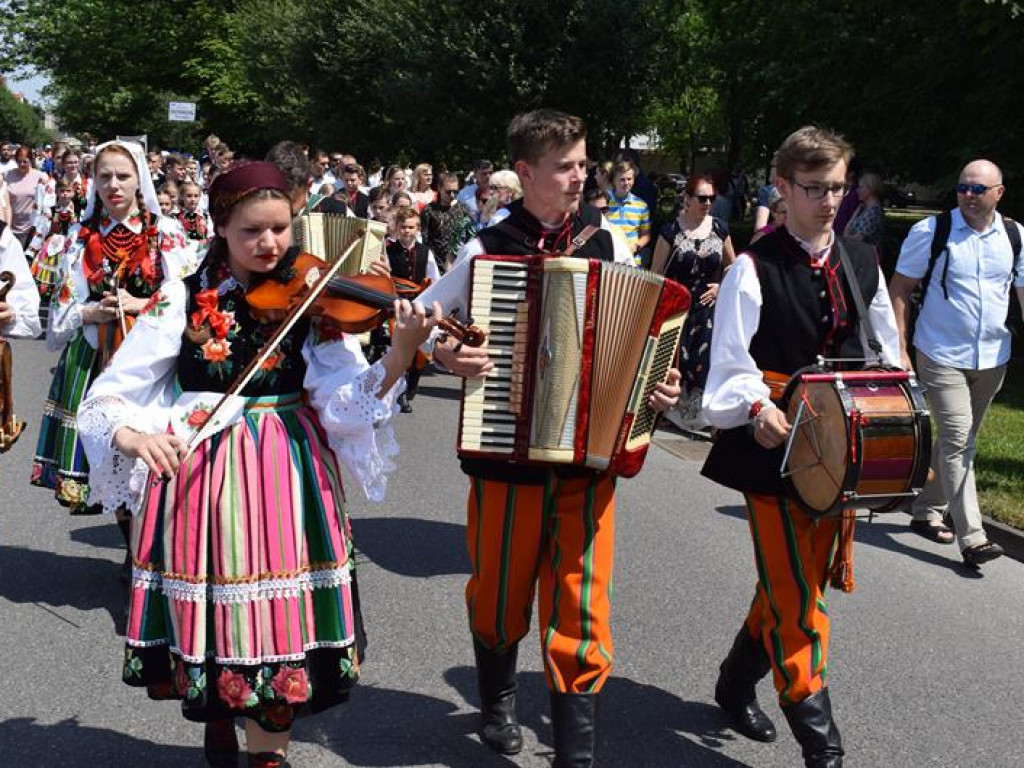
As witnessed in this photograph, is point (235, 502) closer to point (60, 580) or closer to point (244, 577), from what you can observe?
point (244, 577)

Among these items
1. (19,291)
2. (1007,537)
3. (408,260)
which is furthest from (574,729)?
(408,260)

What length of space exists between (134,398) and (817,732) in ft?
7.17

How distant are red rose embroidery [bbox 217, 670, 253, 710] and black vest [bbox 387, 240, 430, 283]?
613cm

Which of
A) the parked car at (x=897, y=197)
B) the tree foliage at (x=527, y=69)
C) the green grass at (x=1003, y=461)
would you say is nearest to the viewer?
the green grass at (x=1003, y=461)

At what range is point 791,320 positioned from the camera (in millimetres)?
3857

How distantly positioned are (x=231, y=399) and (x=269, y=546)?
1.31 ft

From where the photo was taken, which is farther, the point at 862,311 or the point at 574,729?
the point at 862,311

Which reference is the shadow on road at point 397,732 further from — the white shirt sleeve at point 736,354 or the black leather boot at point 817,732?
the white shirt sleeve at point 736,354

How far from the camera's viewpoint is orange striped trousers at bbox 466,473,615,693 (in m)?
3.79

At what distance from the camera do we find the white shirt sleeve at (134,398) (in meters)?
3.36

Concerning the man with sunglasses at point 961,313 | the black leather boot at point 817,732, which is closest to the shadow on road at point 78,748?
the black leather boot at point 817,732

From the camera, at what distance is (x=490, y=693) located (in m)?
4.18

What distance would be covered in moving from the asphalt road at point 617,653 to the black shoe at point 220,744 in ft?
1.46

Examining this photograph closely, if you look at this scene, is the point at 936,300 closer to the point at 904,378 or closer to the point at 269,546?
the point at 904,378
